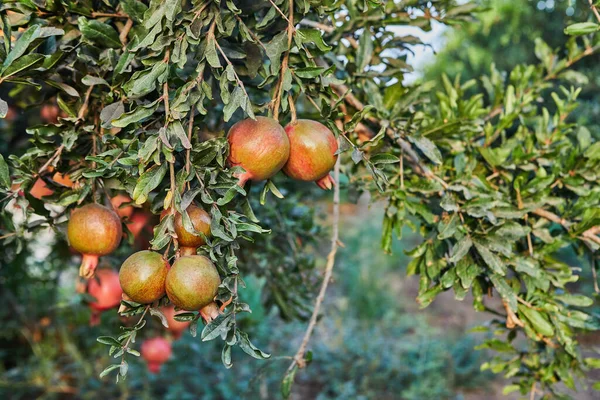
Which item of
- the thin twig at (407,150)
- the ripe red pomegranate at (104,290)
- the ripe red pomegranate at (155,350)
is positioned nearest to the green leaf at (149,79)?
the thin twig at (407,150)

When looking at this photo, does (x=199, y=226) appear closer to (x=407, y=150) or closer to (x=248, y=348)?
(x=248, y=348)

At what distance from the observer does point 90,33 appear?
2.31 feet

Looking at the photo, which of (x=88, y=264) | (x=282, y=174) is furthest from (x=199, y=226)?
(x=282, y=174)

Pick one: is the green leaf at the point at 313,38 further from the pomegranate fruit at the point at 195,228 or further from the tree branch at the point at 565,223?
the tree branch at the point at 565,223

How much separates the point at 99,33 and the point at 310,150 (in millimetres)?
Answer: 315

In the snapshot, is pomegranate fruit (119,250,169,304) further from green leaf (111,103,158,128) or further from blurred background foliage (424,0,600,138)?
blurred background foliage (424,0,600,138)

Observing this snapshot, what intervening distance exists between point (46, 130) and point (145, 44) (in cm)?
24

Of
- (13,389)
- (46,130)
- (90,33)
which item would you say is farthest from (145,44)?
(13,389)

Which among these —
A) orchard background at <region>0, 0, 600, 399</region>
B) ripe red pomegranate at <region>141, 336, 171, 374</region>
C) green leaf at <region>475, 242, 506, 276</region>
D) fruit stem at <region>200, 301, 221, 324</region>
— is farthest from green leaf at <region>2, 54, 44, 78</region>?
ripe red pomegranate at <region>141, 336, 171, 374</region>

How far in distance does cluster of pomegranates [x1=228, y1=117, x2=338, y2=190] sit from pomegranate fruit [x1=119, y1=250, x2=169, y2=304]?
132 mm

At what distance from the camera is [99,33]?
71 centimetres

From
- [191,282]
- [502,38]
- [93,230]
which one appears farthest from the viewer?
[502,38]

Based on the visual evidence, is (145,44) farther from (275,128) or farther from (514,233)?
(514,233)

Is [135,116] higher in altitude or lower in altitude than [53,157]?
higher
